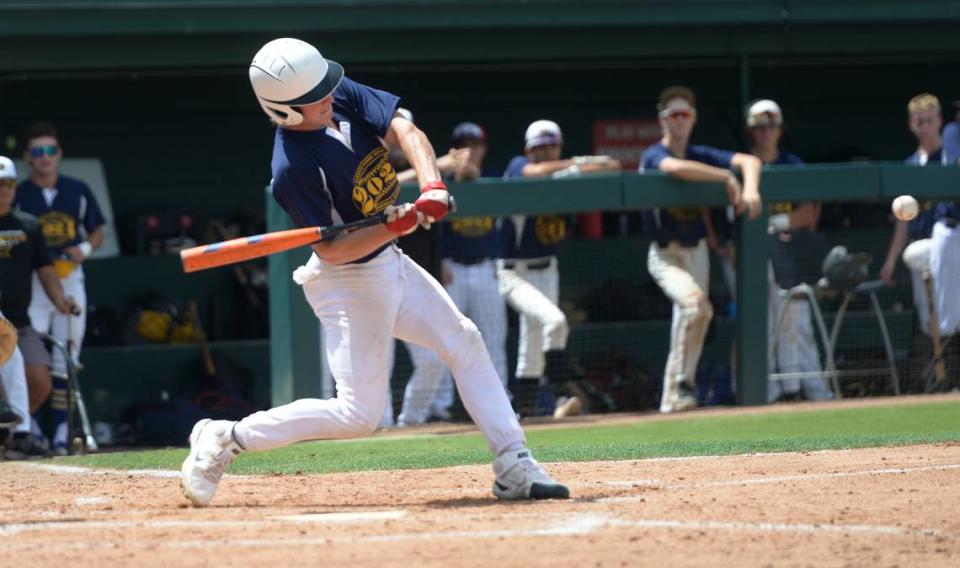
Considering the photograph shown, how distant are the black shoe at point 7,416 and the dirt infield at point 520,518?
1.57 m

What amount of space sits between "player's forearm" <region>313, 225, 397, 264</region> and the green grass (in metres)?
1.85

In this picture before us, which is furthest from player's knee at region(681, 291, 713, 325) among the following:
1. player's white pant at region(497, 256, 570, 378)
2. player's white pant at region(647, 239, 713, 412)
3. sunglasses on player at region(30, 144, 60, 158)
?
sunglasses on player at region(30, 144, 60, 158)

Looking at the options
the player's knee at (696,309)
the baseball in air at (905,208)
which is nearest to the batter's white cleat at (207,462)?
the player's knee at (696,309)

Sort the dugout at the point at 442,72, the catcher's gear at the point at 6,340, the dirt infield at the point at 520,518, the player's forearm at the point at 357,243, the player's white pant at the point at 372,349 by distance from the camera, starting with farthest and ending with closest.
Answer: the dugout at the point at 442,72 < the catcher's gear at the point at 6,340 < the player's white pant at the point at 372,349 < the player's forearm at the point at 357,243 < the dirt infield at the point at 520,518

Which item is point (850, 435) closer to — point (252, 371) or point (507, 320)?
point (507, 320)

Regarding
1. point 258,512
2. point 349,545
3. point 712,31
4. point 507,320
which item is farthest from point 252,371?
point 349,545

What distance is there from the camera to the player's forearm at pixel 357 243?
5.30 metres

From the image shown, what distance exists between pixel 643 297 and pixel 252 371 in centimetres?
288

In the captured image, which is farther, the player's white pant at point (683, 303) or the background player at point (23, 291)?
the player's white pant at point (683, 303)

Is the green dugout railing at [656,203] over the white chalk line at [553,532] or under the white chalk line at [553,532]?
over

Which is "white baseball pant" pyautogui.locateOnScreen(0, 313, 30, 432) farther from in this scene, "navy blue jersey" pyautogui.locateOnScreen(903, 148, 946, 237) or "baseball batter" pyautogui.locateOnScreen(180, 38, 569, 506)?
"navy blue jersey" pyautogui.locateOnScreen(903, 148, 946, 237)

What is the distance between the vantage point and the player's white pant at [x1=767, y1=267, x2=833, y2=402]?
10.6m

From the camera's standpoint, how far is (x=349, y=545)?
4.56 metres

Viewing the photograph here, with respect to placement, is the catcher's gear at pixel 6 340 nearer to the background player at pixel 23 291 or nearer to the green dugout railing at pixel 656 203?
the background player at pixel 23 291
